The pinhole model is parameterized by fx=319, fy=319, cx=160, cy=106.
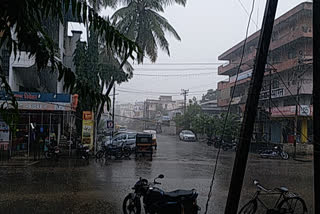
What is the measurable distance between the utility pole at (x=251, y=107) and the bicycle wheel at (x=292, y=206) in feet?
6.49

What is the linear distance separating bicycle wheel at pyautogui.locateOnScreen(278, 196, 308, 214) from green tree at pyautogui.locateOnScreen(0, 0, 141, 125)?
5.17 metres

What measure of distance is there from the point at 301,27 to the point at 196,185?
12.2m

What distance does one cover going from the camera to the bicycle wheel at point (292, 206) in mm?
5858

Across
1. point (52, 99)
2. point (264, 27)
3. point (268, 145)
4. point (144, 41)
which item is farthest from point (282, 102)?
point (264, 27)

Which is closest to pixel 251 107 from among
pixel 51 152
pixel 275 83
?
pixel 275 83

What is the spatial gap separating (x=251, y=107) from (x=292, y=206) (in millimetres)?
3007

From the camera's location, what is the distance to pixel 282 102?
835 inches

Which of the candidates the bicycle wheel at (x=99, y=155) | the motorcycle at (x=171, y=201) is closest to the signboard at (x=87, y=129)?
the bicycle wheel at (x=99, y=155)

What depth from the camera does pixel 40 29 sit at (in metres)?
1.84

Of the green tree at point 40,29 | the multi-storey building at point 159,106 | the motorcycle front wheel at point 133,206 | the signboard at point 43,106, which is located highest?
the multi-storey building at point 159,106

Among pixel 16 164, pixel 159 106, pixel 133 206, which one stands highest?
pixel 159 106

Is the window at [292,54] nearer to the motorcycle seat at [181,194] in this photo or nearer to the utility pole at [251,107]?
the motorcycle seat at [181,194]
